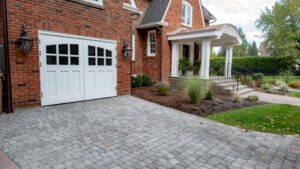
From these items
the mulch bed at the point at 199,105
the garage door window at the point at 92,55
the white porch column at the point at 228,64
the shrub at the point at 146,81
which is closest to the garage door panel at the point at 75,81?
the garage door window at the point at 92,55

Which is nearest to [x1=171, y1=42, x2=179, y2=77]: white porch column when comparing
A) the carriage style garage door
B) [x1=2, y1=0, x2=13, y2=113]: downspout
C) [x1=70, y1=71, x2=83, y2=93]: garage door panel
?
the carriage style garage door

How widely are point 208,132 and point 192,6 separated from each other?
11864 mm

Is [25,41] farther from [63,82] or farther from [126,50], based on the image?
[126,50]

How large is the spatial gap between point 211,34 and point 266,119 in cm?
554

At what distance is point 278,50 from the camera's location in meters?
25.8

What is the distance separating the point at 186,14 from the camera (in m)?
14.0

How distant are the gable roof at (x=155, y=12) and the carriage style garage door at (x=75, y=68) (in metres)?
4.86

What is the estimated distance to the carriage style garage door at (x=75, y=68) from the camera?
6355 millimetres

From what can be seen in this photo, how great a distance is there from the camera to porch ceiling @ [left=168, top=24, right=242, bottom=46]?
33.5ft

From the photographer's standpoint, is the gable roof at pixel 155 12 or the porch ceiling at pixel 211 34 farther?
the gable roof at pixel 155 12

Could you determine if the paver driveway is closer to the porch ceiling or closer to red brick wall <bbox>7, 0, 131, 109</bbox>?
red brick wall <bbox>7, 0, 131, 109</bbox>

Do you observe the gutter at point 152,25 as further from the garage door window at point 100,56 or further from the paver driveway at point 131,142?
the paver driveway at point 131,142

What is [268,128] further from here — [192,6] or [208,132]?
[192,6]

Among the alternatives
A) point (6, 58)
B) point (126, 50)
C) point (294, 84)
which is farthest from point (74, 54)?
point (294, 84)
